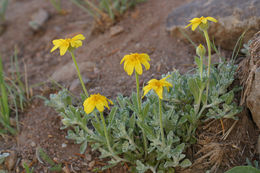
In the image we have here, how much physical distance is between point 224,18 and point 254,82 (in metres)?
0.89

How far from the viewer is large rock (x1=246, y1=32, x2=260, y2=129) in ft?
6.16

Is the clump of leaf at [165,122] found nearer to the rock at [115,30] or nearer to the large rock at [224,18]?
the large rock at [224,18]

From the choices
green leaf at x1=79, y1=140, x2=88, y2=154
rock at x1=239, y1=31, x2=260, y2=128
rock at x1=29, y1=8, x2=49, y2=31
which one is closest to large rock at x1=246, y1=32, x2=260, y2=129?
rock at x1=239, y1=31, x2=260, y2=128

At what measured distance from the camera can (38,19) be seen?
3.86m

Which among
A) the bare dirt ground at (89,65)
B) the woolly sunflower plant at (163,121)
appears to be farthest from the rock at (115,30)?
the woolly sunflower plant at (163,121)

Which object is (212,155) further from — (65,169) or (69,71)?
(69,71)

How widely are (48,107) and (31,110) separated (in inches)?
6.5

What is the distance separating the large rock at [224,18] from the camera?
241 cm

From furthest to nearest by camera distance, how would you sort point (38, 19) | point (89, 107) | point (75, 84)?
point (38, 19) < point (75, 84) < point (89, 107)

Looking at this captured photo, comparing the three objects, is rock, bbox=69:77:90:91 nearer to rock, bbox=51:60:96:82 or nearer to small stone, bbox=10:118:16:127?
rock, bbox=51:60:96:82

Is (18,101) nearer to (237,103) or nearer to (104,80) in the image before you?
(104,80)

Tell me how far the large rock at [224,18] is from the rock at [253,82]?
442 millimetres

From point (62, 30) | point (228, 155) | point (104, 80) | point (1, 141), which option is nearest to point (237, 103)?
point (228, 155)

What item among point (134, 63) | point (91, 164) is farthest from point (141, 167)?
point (134, 63)
